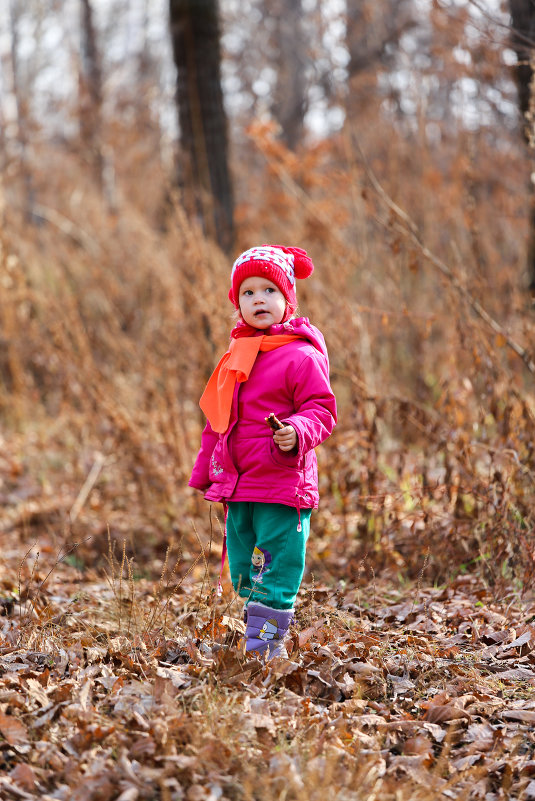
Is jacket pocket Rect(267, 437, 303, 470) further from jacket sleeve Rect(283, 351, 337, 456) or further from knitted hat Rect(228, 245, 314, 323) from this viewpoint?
knitted hat Rect(228, 245, 314, 323)

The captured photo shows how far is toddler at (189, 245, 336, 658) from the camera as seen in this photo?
9.91ft

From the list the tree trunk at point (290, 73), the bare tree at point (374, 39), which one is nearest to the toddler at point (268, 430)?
the bare tree at point (374, 39)

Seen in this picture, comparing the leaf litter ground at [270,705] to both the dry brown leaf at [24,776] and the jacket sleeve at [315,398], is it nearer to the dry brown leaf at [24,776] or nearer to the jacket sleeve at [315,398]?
the dry brown leaf at [24,776]

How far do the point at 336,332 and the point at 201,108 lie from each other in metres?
A: 3.31

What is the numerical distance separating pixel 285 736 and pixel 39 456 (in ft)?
16.9

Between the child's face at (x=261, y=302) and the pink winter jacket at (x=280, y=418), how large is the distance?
0.05 meters

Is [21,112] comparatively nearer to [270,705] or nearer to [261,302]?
[261,302]

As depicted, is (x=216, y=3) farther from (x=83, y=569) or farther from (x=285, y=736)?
(x=285, y=736)

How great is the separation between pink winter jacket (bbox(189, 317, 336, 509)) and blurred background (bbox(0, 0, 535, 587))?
1.84ft

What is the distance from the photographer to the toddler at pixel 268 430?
3.02 m

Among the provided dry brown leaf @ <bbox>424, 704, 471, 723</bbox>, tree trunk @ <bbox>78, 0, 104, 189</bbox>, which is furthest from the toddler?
tree trunk @ <bbox>78, 0, 104, 189</bbox>

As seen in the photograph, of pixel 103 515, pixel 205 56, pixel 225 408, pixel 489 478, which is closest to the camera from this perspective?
pixel 225 408

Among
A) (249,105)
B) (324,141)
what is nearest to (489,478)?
(324,141)

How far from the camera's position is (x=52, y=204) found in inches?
613
